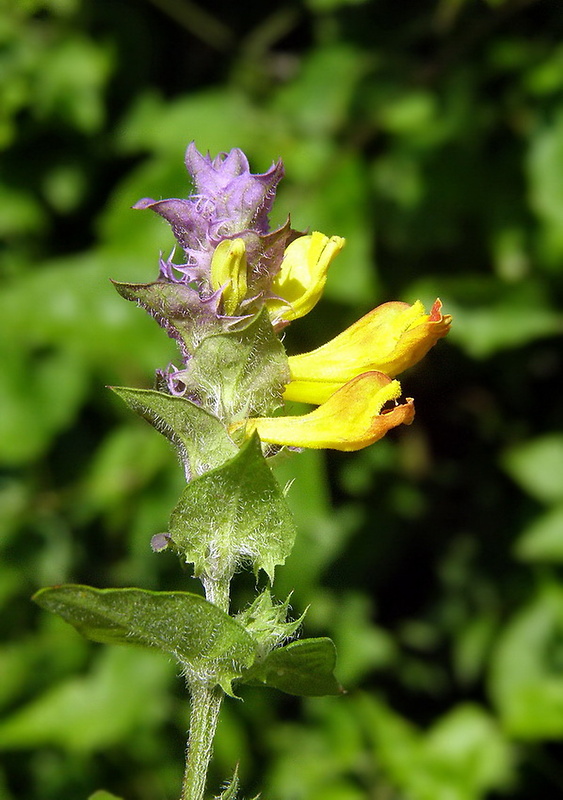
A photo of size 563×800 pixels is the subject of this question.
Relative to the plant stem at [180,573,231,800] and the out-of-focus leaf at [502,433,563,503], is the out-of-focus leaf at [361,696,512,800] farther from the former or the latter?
the plant stem at [180,573,231,800]

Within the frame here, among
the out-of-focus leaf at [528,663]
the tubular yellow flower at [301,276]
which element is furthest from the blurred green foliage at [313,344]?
the tubular yellow flower at [301,276]

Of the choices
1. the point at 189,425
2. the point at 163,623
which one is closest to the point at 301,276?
the point at 189,425

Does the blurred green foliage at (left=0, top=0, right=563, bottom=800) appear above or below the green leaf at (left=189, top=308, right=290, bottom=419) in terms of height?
above

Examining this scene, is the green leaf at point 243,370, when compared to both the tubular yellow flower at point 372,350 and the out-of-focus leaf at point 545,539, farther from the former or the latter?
the out-of-focus leaf at point 545,539

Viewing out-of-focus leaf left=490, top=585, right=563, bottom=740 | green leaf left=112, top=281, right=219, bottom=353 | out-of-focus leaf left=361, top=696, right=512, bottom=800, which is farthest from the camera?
out-of-focus leaf left=361, top=696, right=512, bottom=800

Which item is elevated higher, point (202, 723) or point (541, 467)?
point (541, 467)

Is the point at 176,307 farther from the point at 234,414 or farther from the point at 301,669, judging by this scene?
the point at 301,669

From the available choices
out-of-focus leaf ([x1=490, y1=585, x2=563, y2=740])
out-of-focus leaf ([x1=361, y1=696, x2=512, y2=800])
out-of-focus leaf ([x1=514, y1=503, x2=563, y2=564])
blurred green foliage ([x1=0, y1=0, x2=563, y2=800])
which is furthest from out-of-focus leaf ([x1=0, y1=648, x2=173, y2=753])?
out-of-focus leaf ([x1=514, y1=503, x2=563, y2=564])
